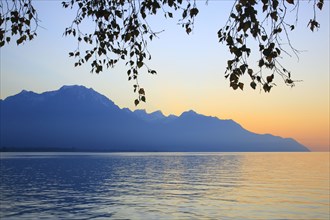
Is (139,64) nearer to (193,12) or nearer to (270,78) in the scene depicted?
(193,12)

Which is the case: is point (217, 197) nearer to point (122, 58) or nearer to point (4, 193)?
point (4, 193)

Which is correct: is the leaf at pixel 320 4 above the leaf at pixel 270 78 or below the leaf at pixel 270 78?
above

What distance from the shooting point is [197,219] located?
124ft

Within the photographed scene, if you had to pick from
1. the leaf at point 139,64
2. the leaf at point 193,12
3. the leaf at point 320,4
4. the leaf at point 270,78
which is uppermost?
the leaf at point 193,12

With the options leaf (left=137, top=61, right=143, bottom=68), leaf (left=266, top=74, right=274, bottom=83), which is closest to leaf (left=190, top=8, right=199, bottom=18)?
leaf (left=137, top=61, right=143, bottom=68)

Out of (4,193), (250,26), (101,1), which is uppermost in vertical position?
(101,1)

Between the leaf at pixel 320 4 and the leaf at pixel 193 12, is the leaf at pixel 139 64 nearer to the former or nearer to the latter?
the leaf at pixel 193 12

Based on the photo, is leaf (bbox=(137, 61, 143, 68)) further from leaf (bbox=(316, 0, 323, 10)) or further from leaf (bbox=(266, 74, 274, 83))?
leaf (bbox=(316, 0, 323, 10))

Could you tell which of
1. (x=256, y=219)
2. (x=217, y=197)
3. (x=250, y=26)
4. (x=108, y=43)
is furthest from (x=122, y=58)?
(x=217, y=197)

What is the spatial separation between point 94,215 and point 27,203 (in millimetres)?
12564

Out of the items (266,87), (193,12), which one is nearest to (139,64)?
(193,12)

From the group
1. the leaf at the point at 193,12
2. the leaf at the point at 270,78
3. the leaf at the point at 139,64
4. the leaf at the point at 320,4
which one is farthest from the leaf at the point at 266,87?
the leaf at the point at 139,64

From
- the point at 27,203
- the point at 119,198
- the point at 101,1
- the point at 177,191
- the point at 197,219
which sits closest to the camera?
the point at 101,1

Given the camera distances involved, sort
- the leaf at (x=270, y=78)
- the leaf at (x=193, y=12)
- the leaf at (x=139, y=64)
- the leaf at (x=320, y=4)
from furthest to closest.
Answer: the leaf at (x=139, y=64) → the leaf at (x=193, y=12) → the leaf at (x=320, y=4) → the leaf at (x=270, y=78)
